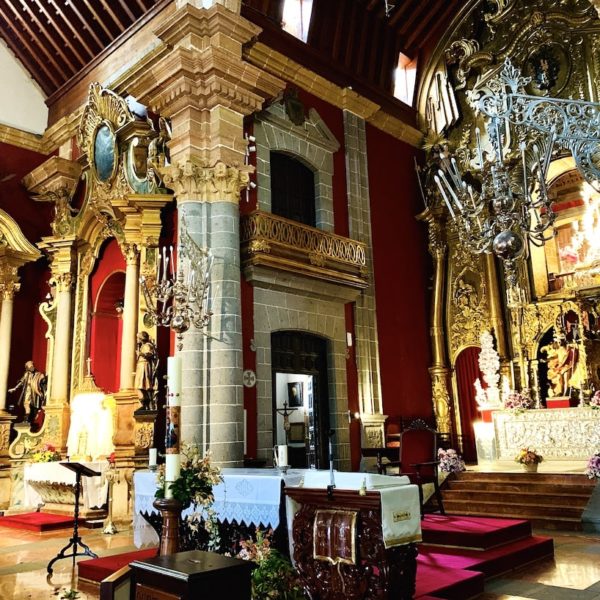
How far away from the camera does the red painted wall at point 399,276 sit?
12.5 metres

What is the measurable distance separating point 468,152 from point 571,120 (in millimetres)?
8834

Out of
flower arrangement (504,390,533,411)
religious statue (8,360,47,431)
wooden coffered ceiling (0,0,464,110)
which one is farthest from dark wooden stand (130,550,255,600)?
religious statue (8,360,47,431)

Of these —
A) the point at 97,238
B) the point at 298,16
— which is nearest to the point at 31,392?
the point at 97,238

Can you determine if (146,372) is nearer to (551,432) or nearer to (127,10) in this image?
(127,10)

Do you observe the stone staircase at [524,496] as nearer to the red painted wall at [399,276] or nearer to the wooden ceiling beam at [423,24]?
the red painted wall at [399,276]

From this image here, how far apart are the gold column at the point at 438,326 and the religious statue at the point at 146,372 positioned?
6240mm

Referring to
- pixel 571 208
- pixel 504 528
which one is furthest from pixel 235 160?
pixel 571 208

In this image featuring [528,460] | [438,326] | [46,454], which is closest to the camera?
[528,460]

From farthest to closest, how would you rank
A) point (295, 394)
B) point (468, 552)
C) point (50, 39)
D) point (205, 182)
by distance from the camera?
1. point (295, 394)
2. point (50, 39)
3. point (205, 182)
4. point (468, 552)

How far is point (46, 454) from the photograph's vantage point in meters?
11.1

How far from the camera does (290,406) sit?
45.3 ft

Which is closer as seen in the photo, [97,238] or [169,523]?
[169,523]

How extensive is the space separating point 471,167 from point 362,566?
10.6m

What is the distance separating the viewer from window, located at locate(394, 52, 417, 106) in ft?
47.9
